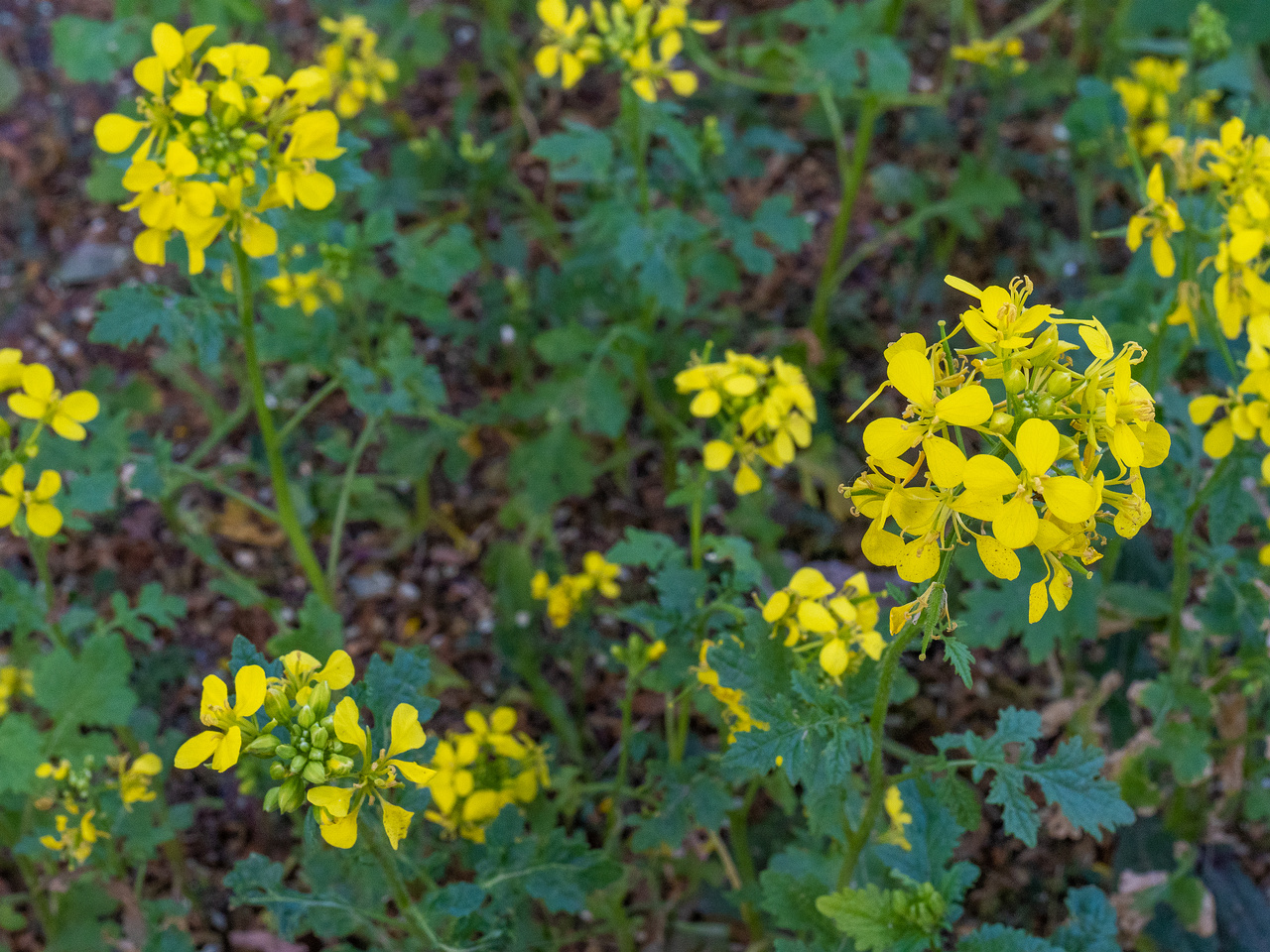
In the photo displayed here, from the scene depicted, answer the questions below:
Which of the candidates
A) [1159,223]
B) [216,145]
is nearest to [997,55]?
[1159,223]

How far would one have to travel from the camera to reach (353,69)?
4148 millimetres

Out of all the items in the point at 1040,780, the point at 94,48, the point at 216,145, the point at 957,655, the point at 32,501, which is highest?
the point at 94,48

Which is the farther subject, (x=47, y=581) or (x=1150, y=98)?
(x=1150, y=98)

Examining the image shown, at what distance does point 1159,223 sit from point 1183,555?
0.84 meters

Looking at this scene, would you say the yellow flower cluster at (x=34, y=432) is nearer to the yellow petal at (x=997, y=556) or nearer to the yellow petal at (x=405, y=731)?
the yellow petal at (x=405, y=731)

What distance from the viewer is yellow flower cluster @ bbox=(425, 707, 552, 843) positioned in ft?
8.65

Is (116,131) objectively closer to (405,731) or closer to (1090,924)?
(405,731)

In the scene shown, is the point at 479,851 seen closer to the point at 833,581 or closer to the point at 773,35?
the point at 833,581

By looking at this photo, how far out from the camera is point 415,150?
14.3 ft

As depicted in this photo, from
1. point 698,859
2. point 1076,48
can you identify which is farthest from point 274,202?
point 1076,48

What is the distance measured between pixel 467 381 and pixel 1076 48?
320cm

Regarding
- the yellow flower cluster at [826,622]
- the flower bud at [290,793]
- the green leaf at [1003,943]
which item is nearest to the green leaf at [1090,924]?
the green leaf at [1003,943]

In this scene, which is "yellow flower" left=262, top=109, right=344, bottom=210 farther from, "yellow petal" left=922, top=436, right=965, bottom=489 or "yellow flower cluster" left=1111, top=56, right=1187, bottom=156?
"yellow flower cluster" left=1111, top=56, right=1187, bottom=156

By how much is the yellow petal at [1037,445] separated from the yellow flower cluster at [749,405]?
43.4 inches
